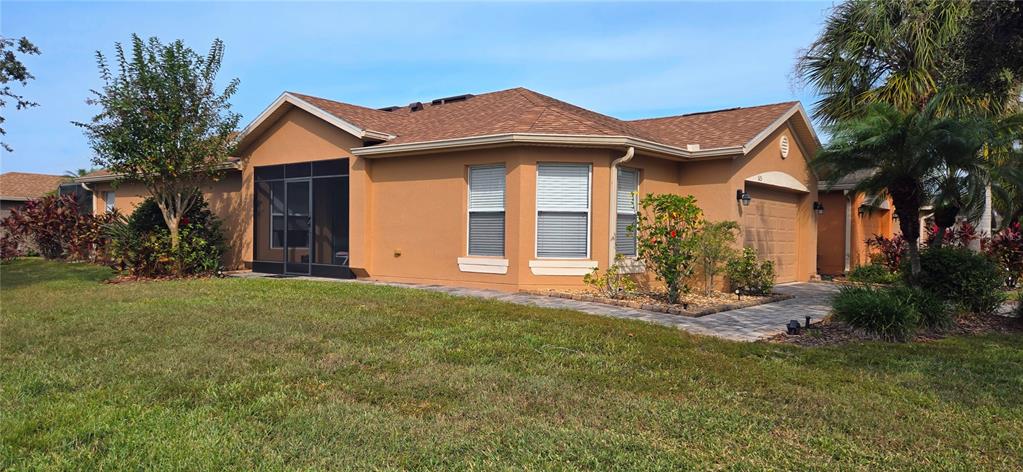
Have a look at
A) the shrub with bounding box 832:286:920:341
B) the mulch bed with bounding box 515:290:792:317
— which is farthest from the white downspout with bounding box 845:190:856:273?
the shrub with bounding box 832:286:920:341

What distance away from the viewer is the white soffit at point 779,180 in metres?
13.2

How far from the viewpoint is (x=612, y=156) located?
37.1ft

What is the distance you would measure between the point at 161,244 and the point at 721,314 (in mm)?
11199

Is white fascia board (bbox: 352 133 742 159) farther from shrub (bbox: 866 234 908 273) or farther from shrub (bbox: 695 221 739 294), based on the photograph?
shrub (bbox: 866 234 908 273)

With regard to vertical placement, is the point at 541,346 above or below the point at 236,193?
below

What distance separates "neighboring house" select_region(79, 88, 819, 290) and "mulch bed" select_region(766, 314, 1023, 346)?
4.18 metres

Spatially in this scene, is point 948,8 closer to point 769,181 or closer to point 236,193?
point 769,181

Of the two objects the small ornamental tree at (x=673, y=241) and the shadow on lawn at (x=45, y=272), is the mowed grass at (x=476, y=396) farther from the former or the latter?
the shadow on lawn at (x=45, y=272)

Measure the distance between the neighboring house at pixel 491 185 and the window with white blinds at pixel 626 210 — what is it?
0.11 ft

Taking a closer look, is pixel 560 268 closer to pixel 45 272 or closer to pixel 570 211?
pixel 570 211

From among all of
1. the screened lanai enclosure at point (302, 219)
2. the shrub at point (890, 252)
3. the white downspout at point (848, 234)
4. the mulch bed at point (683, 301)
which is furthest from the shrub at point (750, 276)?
the screened lanai enclosure at point (302, 219)

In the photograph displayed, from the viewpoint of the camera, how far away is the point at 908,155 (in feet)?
28.1

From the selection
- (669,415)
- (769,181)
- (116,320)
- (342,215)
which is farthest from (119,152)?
(769,181)

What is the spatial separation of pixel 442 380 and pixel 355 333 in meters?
2.08
